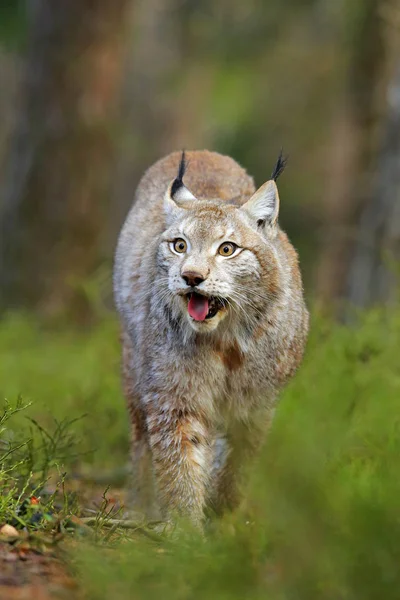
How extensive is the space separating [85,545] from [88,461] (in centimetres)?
330

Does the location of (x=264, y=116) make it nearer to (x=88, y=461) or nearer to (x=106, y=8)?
(x=106, y=8)

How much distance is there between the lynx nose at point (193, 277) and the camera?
5.62 m

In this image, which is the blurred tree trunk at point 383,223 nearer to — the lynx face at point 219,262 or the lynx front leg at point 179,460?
the lynx face at point 219,262

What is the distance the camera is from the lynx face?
575cm

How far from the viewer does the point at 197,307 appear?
5.79 metres

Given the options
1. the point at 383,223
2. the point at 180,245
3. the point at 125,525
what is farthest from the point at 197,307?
the point at 383,223

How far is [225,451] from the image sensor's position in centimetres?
675

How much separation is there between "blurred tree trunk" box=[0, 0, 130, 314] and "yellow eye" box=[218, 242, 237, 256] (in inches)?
279

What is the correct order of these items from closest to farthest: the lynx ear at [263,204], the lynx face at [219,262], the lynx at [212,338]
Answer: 1. the lynx face at [219,262]
2. the lynx at [212,338]
3. the lynx ear at [263,204]

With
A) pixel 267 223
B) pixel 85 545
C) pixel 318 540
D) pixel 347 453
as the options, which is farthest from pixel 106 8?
pixel 318 540

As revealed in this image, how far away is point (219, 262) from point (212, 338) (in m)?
0.47

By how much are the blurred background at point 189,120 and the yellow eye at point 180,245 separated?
5.89 feet

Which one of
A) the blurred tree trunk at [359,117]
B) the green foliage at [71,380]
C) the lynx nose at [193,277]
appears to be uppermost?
the blurred tree trunk at [359,117]

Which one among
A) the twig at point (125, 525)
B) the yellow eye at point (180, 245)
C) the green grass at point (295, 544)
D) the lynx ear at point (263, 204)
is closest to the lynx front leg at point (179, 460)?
the green grass at point (295, 544)
